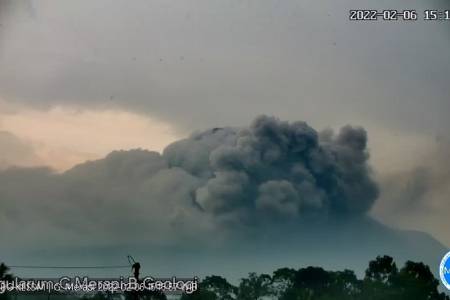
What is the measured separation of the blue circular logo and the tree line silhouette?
0.53m

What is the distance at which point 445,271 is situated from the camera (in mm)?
15211

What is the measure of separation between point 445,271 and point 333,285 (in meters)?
2.41

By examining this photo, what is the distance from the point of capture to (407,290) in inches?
626

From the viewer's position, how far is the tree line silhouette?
1588 cm

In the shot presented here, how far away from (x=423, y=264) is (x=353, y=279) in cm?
154

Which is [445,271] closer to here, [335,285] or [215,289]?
[335,285]

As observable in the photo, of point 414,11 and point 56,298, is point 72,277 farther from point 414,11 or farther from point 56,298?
point 414,11

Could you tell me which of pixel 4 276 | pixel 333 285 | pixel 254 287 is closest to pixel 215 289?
pixel 254 287

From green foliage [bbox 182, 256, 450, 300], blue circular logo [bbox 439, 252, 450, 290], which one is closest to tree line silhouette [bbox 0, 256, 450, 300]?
green foliage [bbox 182, 256, 450, 300]

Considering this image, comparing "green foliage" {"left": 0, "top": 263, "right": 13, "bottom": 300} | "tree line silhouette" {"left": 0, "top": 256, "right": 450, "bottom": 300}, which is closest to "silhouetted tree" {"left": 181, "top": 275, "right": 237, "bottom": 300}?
"tree line silhouette" {"left": 0, "top": 256, "right": 450, "bottom": 300}

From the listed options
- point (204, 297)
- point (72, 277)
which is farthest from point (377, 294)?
point (72, 277)

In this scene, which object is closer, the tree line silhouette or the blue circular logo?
the blue circular logo

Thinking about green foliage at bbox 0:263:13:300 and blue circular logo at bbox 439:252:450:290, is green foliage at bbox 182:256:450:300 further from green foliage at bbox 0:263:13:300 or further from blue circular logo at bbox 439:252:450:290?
green foliage at bbox 0:263:13:300

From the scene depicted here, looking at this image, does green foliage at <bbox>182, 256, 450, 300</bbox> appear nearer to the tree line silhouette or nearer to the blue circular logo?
the tree line silhouette
